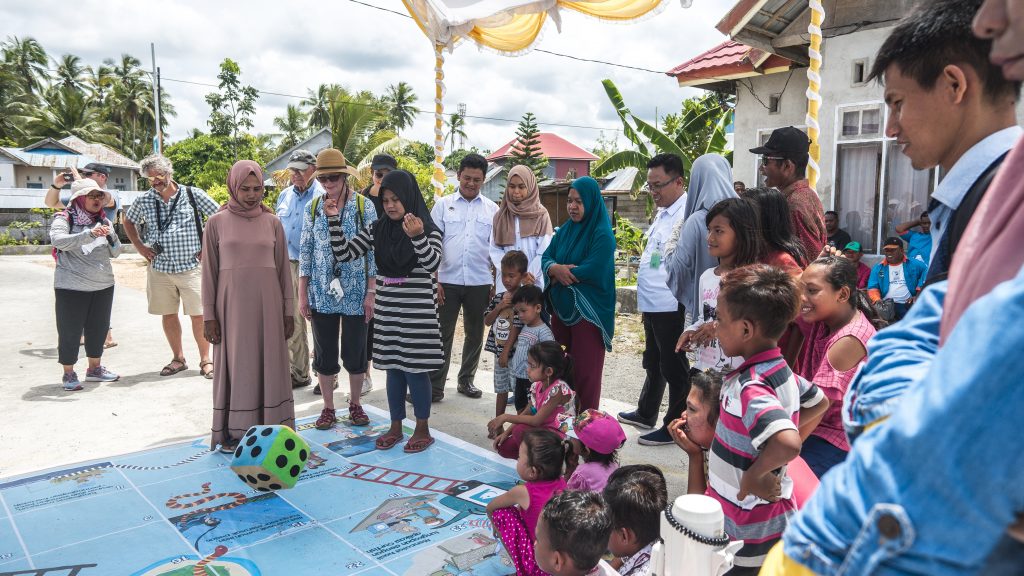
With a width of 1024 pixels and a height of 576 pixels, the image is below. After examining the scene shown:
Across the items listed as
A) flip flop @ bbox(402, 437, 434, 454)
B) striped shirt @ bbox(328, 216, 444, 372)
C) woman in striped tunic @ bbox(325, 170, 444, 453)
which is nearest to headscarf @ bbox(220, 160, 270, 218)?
woman in striped tunic @ bbox(325, 170, 444, 453)

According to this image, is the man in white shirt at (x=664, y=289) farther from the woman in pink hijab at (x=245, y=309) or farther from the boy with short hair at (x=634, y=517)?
the woman in pink hijab at (x=245, y=309)

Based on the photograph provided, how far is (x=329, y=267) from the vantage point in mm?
4480

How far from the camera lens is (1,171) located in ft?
109

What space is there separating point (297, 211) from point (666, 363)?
3.28 m

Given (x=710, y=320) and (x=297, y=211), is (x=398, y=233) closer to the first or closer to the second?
(x=297, y=211)

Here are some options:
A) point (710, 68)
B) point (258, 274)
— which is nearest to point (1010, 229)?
point (258, 274)

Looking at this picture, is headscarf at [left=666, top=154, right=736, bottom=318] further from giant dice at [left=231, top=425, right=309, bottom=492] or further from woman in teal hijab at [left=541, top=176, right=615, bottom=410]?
giant dice at [left=231, top=425, right=309, bottom=492]

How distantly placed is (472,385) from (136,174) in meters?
39.6

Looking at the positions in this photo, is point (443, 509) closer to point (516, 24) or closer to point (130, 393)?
point (130, 393)

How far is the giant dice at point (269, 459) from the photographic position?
3344 mm

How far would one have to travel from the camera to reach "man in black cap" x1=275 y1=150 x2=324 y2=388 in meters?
5.39

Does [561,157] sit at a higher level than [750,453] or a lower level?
higher

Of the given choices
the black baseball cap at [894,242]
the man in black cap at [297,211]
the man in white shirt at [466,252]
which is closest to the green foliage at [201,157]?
the man in black cap at [297,211]

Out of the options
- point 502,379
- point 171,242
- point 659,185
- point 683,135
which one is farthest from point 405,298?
point 683,135
